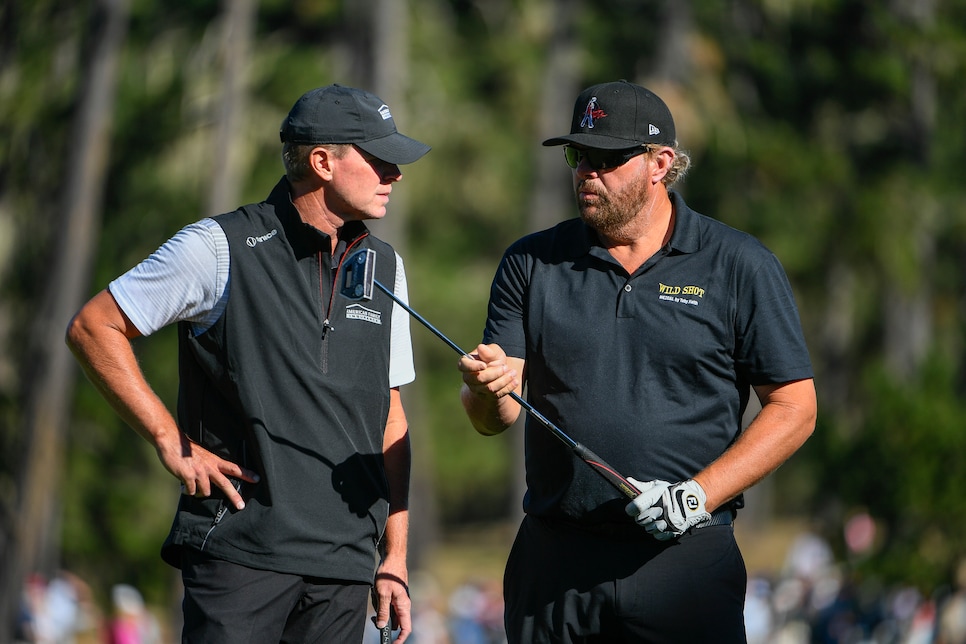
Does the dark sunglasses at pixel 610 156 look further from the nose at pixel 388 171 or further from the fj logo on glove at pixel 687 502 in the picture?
the fj logo on glove at pixel 687 502

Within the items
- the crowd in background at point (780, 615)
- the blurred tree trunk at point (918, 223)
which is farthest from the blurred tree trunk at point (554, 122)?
the blurred tree trunk at point (918, 223)

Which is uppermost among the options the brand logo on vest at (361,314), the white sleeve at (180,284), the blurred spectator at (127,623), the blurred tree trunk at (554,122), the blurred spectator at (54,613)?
the white sleeve at (180,284)

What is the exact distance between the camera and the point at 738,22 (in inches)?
1266

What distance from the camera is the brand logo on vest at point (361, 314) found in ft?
15.2

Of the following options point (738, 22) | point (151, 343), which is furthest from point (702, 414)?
point (738, 22)

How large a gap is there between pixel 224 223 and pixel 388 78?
14.6m

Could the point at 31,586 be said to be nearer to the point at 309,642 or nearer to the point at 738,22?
the point at 309,642

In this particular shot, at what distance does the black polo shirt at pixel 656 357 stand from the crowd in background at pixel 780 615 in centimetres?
826

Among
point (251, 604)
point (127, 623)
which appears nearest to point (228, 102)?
point (127, 623)

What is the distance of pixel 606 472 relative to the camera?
14.5 feet

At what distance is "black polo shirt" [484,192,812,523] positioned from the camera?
453cm

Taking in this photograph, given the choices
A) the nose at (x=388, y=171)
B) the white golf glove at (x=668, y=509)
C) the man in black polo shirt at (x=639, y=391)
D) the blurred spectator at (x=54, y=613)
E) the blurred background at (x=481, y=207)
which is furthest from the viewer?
the blurred background at (x=481, y=207)

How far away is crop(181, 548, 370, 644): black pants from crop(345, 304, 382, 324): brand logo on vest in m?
0.83

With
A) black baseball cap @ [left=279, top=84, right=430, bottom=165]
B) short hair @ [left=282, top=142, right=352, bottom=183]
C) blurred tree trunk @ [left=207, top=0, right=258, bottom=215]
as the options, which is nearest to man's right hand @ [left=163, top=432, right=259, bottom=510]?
short hair @ [left=282, top=142, right=352, bottom=183]
